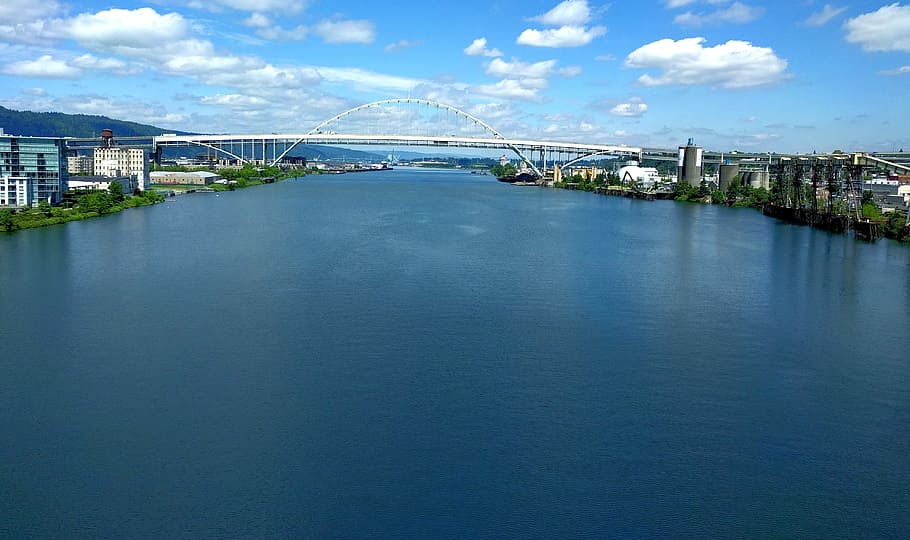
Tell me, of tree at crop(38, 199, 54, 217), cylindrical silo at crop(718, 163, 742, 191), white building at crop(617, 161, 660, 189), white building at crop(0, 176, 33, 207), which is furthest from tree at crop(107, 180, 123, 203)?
cylindrical silo at crop(718, 163, 742, 191)

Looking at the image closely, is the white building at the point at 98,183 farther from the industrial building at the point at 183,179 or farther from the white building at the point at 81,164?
the industrial building at the point at 183,179

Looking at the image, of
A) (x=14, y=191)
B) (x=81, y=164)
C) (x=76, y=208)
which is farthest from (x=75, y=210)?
(x=81, y=164)

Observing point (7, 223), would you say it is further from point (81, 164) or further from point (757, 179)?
point (757, 179)

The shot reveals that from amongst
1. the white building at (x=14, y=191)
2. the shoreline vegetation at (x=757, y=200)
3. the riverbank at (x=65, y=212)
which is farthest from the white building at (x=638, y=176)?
the white building at (x=14, y=191)

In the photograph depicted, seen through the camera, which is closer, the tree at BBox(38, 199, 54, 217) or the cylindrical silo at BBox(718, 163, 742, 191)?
the tree at BBox(38, 199, 54, 217)

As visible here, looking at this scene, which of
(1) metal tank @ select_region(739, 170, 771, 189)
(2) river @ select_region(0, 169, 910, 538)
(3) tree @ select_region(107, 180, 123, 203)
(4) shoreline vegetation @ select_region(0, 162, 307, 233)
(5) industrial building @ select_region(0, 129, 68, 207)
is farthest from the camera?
(1) metal tank @ select_region(739, 170, 771, 189)

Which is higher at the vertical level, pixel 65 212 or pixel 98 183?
pixel 98 183

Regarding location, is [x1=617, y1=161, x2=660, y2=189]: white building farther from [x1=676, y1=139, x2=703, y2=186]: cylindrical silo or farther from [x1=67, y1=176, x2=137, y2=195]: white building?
[x1=67, y1=176, x2=137, y2=195]: white building
